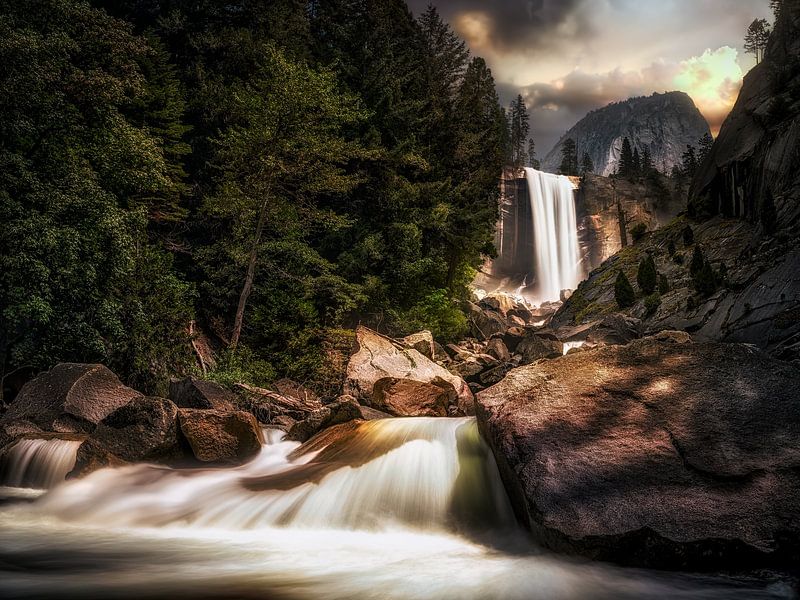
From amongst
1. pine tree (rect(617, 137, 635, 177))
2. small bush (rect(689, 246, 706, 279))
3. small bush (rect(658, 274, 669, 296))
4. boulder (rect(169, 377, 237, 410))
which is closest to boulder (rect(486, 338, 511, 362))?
small bush (rect(689, 246, 706, 279))

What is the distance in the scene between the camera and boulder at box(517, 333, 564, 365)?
67.6 ft

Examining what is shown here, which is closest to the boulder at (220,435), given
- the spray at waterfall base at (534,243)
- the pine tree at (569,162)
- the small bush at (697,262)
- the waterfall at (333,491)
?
the waterfall at (333,491)

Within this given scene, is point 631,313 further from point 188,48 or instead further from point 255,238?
point 188,48

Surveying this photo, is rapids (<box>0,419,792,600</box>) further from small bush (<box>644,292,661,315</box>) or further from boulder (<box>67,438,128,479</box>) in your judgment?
small bush (<box>644,292,661,315</box>)

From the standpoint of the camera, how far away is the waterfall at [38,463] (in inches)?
→ 286

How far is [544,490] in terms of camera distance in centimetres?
433

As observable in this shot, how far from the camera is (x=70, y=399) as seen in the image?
30.6 feet

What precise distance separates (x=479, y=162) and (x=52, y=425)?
22.6 metres

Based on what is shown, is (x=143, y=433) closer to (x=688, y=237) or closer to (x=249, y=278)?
(x=249, y=278)

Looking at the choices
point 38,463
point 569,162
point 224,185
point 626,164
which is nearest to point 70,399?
point 38,463

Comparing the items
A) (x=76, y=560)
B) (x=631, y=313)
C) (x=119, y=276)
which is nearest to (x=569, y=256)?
(x=631, y=313)

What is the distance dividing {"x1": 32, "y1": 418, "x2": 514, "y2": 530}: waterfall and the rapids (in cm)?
2

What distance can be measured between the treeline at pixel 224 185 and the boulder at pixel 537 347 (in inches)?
145

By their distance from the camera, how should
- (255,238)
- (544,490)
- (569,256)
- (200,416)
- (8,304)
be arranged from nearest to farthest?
1. (544,490)
2. (200,416)
3. (8,304)
4. (255,238)
5. (569,256)
